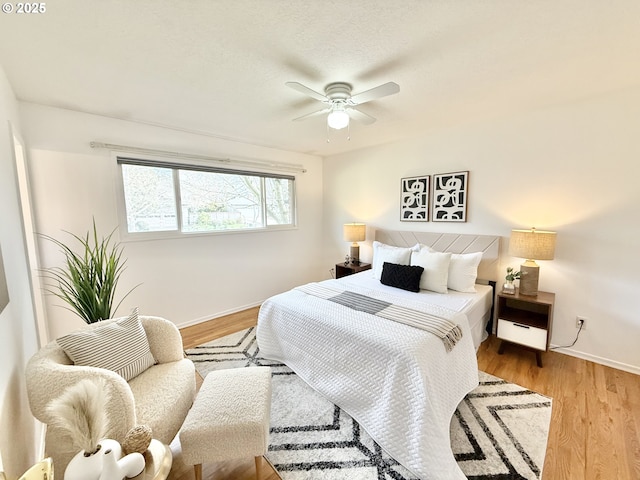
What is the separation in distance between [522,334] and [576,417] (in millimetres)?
726

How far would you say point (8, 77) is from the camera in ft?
5.91

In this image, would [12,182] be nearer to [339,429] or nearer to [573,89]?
[339,429]

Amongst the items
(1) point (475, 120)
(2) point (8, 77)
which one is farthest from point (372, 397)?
(2) point (8, 77)

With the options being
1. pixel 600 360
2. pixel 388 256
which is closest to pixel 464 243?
pixel 388 256

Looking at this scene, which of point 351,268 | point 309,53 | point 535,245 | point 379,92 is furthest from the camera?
point 351,268

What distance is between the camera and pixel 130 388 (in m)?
1.43

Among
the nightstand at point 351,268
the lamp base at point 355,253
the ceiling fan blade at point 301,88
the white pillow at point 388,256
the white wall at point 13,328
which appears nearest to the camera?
the white wall at point 13,328

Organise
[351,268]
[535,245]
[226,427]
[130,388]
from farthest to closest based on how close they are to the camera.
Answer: [351,268], [535,245], [130,388], [226,427]

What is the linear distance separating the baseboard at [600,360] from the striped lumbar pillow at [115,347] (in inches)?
142

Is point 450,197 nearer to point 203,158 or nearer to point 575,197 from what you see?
point 575,197

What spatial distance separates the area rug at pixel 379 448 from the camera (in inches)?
58.1

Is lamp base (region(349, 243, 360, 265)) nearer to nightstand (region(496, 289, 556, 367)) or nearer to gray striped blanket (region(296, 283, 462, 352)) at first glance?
gray striped blanket (region(296, 283, 462, 352))

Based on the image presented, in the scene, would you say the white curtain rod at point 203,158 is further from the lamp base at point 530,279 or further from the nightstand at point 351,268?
the lamp base at point 530,279

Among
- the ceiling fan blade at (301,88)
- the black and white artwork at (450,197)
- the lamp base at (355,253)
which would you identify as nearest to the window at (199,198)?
the lamp base at (355,253)
